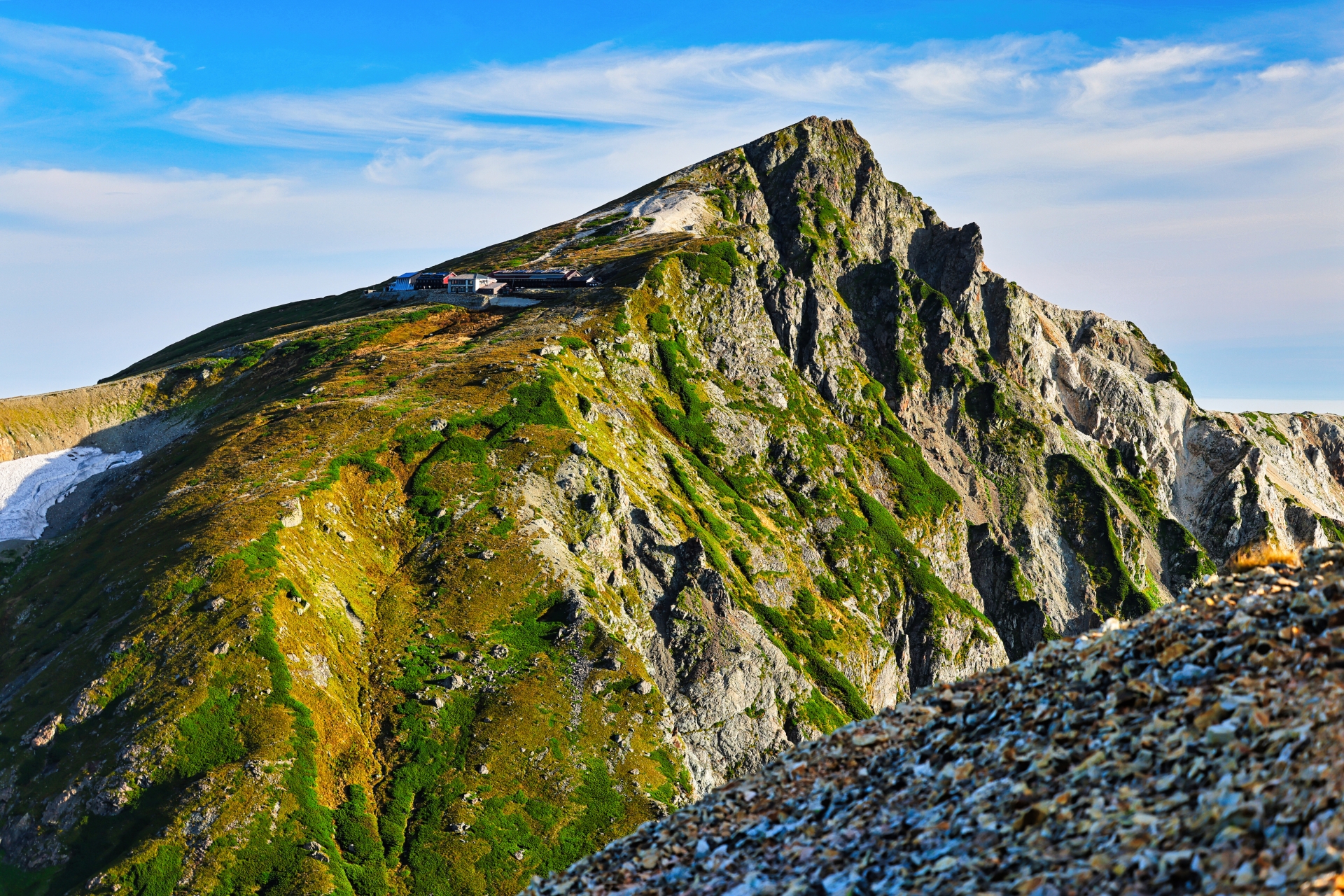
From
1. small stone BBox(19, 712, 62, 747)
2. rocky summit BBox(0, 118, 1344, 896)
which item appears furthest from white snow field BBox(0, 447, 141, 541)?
small stone BBox(19, 712, 62, 747)

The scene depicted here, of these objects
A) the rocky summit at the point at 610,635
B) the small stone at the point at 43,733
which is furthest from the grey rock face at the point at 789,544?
the small stone at the point at 43,733

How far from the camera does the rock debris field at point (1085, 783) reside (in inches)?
526

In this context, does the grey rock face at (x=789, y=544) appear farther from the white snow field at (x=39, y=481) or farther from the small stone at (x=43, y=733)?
the white snow field at (x=39, y=481)

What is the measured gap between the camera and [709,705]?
100250 millimetres

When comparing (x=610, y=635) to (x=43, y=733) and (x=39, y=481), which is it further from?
(x=39, y=481)

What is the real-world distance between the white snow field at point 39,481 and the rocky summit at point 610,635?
211cm

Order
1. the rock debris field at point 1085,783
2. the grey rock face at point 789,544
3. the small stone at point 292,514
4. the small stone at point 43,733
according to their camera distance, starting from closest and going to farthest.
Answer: the rock debris field at point 1085,783 < the small stone at point 43,733 < the small stone at point 292,514 < the grey rock face at point 789,544

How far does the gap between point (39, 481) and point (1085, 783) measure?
144767 millimetres

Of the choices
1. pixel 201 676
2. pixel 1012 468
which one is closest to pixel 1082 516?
pixel 1012 468

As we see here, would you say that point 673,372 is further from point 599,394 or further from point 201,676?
point 201,676

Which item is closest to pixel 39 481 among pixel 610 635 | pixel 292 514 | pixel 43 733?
pixel 292 514

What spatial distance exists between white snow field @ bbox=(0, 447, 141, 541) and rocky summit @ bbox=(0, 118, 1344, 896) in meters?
2.11

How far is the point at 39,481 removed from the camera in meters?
125

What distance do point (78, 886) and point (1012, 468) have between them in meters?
180
